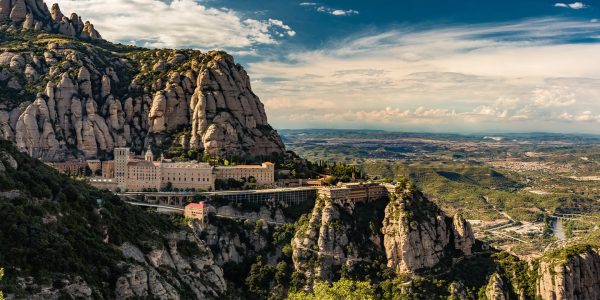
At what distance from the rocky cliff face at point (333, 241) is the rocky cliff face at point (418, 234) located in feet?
11.8

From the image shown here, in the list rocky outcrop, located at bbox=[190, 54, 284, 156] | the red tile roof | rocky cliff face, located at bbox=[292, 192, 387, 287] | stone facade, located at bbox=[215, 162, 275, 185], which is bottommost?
rocky cliff face, located at bbox=[292, 192, 387, 287]

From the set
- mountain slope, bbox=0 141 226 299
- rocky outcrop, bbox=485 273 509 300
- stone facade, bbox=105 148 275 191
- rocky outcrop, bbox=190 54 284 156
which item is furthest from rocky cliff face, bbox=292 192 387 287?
rocky outcrop, bbox=190 54 284 156

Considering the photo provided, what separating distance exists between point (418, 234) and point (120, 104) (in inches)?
3740

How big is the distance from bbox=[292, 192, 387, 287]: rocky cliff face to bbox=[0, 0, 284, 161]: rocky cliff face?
40923 mm

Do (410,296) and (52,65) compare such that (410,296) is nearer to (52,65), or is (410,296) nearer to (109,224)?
(109,224)

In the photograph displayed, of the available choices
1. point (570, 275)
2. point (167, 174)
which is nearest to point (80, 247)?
point (167, 174)

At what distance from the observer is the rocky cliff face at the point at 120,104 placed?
495ft

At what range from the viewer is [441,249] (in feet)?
383

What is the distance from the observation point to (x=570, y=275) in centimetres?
10681

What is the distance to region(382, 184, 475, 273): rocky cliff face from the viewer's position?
11288 centimetres

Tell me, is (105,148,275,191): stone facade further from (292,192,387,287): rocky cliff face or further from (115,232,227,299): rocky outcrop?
(115,232,227,299): rocky outcrop

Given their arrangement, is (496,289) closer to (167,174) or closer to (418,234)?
(418,234)

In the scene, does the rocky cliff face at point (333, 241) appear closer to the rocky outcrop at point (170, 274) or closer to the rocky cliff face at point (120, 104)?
the rocky outcrop at point (170, 274)

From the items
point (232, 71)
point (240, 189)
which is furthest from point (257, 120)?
point (240, 189)
